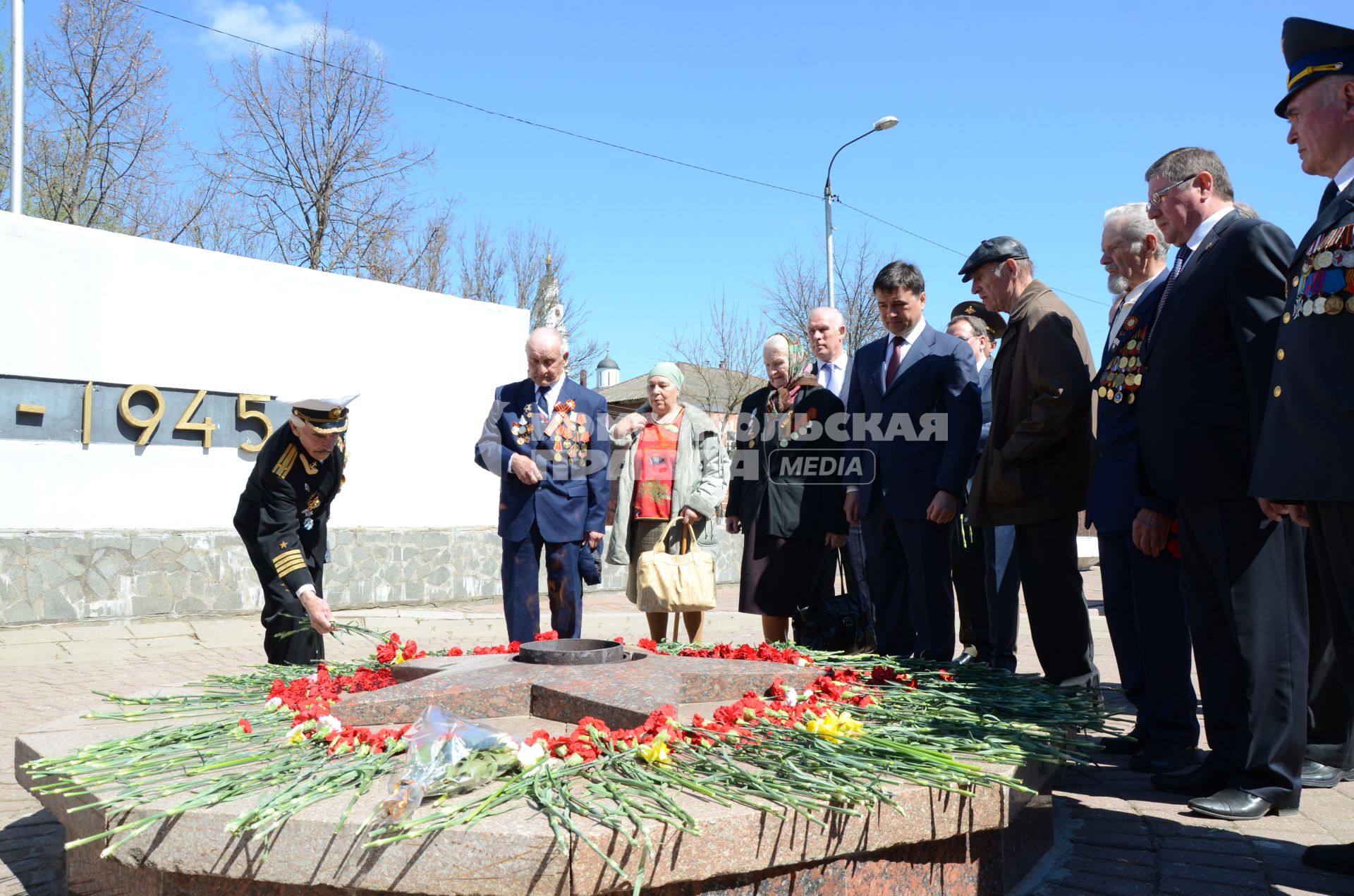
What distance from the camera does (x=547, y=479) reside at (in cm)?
561

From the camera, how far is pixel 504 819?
6.83ft

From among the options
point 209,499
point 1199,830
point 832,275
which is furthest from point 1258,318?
point 832,275

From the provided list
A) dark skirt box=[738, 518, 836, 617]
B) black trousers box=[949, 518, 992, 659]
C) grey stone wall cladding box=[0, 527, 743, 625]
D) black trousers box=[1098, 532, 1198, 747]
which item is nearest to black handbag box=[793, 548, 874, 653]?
dark skirt box=[738, 518, 836, 617]

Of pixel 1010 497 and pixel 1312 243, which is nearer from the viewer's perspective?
pixel 1312 243

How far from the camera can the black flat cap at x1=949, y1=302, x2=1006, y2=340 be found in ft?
25.0

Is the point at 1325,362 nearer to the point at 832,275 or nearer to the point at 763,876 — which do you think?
the point at 763,876

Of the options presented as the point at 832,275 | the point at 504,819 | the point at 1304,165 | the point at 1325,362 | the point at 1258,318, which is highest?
the point at 832,275

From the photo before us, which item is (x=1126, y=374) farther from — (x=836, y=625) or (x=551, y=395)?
(x=551, y=395)

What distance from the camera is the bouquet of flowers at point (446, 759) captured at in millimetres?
2184

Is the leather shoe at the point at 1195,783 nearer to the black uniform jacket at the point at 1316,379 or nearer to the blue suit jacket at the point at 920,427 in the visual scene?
the black uniform jacket at the point at 1316,379

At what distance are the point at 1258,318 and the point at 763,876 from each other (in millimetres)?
2346

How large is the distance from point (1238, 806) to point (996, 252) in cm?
253

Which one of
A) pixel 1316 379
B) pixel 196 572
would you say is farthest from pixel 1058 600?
pixel 196 572

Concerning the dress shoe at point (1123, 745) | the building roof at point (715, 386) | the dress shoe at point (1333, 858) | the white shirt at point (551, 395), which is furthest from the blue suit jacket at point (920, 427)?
the building roof at point (715, 386)
